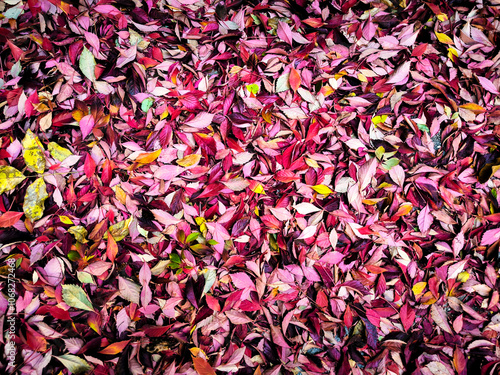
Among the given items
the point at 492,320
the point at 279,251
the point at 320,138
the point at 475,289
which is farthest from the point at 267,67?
the point at 492,320

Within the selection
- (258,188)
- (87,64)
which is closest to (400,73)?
(258,188)

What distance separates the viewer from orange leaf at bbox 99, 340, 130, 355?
833mm

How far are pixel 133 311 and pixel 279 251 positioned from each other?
46 centimetres

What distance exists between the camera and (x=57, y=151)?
896mm

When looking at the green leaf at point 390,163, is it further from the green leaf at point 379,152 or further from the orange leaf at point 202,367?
the orange leaf at point 202,367

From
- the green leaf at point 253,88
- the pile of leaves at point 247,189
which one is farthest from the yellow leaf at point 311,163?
the green leaf at point 253,88

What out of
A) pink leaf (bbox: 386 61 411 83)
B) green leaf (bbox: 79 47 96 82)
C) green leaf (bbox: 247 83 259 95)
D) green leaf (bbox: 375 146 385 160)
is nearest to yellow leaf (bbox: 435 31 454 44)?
pink leaf (bbox: 386 61 411 83)

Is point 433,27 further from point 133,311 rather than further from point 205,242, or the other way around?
point 133,311

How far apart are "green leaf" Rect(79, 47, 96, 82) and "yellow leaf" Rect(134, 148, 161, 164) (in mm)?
285

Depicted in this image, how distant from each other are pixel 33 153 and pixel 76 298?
0.45 meters

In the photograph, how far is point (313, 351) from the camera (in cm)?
92

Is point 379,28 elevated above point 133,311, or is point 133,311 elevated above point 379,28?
point 379,28

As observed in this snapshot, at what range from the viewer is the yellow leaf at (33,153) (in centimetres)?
88

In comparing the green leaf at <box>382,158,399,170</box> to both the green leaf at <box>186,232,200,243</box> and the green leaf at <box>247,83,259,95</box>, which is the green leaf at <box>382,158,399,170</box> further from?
the green leaf at <box>186,232,200,243</box>
